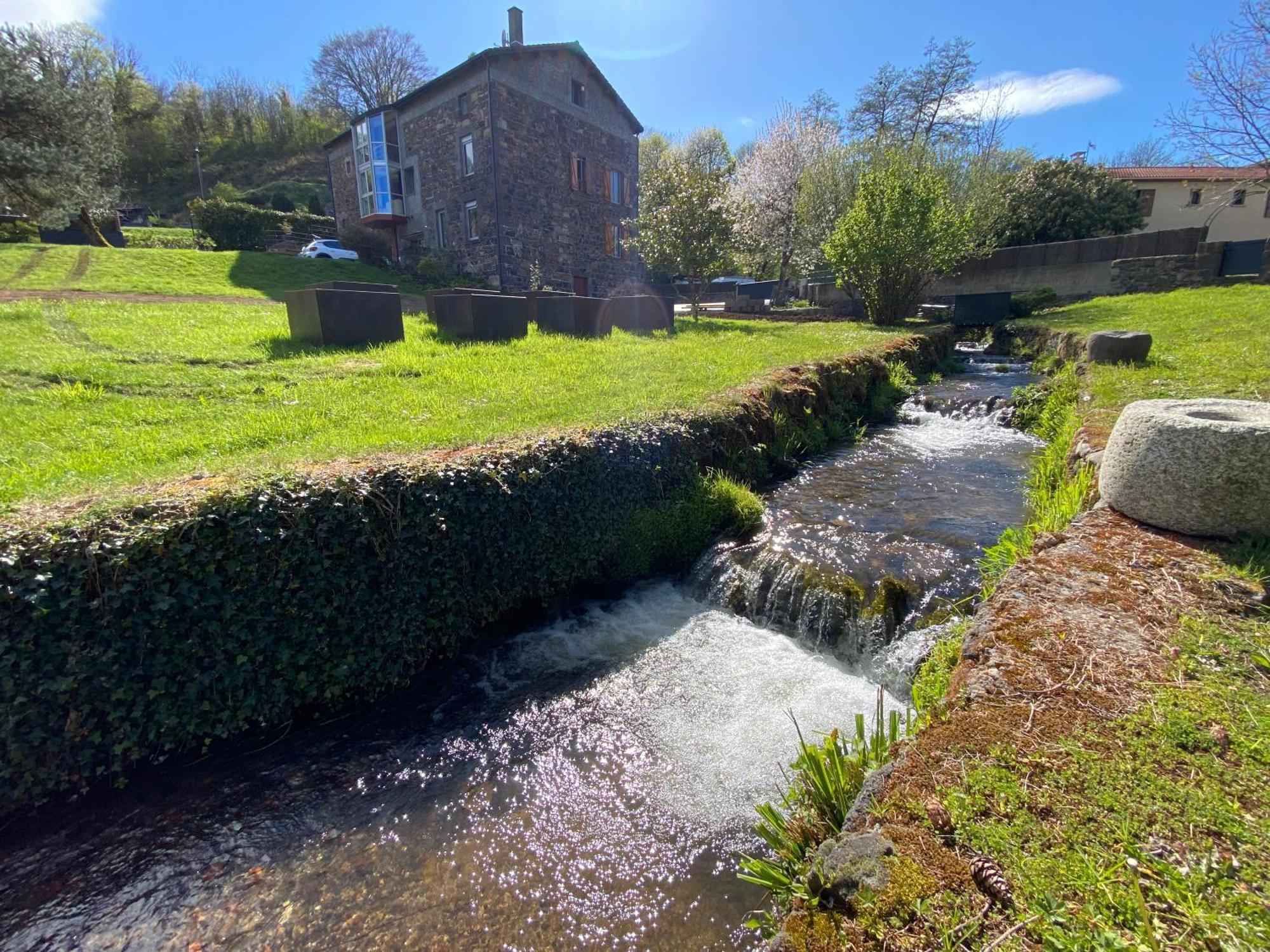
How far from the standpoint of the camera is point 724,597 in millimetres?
5055

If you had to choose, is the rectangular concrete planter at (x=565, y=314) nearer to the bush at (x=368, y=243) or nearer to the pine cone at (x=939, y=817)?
the pine cone at (x=939, y=817)

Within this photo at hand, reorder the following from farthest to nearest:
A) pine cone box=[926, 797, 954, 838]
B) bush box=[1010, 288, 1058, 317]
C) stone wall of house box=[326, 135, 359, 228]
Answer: stone wall of house box=[326, 135, 359, 228]
bush box=[1010, 288, 1058, 317]
pine cone box=[926, 797, 954, 838]

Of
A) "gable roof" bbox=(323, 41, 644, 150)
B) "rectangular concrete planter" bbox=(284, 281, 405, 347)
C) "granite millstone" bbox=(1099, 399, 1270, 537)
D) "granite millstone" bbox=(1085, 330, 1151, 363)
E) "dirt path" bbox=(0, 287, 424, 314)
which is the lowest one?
"granite millstone" bbox=(1099, 399, 1270, 537)

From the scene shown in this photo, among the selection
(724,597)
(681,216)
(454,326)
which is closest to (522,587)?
(724,597)

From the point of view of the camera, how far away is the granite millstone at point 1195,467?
2844 mm

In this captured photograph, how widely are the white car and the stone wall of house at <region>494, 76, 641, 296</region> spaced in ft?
25.6

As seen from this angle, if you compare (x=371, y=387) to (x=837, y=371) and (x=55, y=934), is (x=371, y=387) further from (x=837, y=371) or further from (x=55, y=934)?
(x=837, y=371)

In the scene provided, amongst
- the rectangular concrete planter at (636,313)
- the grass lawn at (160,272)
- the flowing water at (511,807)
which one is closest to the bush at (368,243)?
the grass lawn at (160,272)

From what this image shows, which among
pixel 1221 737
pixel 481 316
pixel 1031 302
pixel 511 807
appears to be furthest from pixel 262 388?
pixel 1031 302

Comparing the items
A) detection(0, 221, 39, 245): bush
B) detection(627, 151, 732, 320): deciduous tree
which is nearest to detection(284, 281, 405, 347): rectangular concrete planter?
detection(627, 151, 732, 320): deciduous tree

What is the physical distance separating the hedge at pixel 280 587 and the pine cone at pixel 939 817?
3340mm

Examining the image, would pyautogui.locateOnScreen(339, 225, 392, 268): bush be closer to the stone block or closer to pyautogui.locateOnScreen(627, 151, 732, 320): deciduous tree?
pyautogui.locateOnScreen(627, 151, 732, 320): deciduous tree

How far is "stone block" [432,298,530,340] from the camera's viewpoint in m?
10.7

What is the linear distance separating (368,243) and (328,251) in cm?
195
